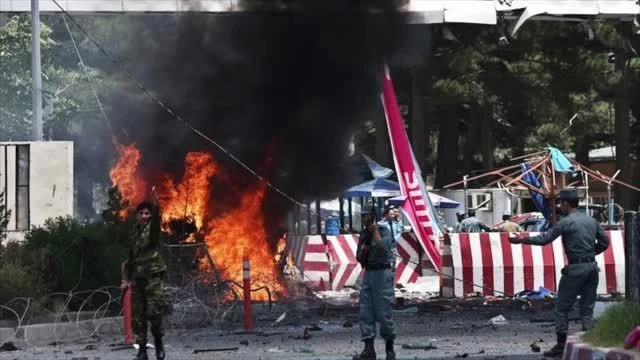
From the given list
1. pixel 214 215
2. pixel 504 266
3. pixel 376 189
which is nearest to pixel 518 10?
pixel 376 189

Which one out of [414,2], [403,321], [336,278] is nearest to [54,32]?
[414,2]

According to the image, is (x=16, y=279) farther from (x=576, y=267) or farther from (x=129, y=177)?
(x=576, y=267)

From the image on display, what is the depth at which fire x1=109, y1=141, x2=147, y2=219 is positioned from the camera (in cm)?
2088

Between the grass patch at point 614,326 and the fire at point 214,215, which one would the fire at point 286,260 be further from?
the grass patch at point 614,326

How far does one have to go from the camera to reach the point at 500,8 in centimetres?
3212

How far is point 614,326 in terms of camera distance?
8.97m

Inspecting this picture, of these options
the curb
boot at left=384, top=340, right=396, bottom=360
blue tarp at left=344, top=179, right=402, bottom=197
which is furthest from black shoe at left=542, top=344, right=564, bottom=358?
blue tarp at left=344, top=179, right=402, bottom=197

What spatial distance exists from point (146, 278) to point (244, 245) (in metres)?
8.05

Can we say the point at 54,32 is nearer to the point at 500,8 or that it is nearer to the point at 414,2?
the point at 500,8

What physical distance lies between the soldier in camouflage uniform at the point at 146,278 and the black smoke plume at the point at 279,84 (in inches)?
369

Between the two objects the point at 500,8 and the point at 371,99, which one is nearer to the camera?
the point at 371,99

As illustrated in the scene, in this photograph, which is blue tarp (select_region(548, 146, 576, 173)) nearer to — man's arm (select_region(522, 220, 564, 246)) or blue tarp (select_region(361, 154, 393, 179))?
blue tarp (select_region(361, 154, 393, 179))

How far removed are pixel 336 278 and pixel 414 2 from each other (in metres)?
6.28

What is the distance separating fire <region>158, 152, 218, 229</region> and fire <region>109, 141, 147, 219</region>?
0.45m
